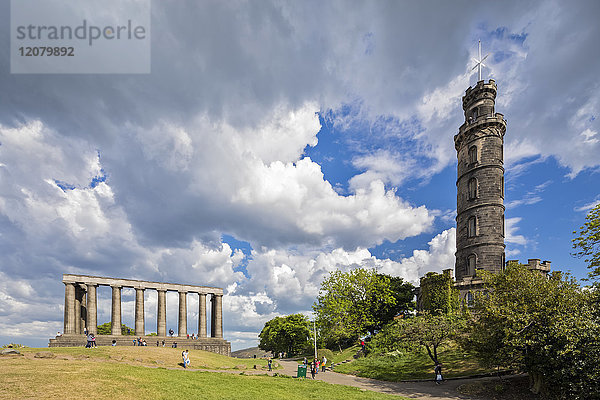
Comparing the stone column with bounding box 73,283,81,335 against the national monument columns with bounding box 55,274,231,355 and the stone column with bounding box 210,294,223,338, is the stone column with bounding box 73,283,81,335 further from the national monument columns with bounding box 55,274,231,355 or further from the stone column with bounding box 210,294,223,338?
the stone column with bounding box 210,294,223,338

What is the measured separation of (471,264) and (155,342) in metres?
53.5

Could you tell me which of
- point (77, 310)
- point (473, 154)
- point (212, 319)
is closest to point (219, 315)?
point (212, 319)

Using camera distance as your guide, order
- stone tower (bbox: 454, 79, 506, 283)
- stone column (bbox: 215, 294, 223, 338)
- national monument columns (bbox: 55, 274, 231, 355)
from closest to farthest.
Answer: stone tower (bbox: 454, 79, 506, 283)
national monument columns (bbox: 55, 274, 231, 355)
stone column (bbox: 215, 294, 223, 338)

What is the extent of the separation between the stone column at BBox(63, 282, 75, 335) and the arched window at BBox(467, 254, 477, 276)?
62.5 meters

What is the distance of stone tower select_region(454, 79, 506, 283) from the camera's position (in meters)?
50.2

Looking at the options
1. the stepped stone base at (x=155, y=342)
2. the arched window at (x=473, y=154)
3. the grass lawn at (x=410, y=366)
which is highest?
the arched window at (x=473, y=154)

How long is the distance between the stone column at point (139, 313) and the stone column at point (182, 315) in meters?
6.25

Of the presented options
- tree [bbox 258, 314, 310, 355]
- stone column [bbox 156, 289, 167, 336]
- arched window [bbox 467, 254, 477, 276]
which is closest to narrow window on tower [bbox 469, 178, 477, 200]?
arched window [bbox 467, 254, 477, 276]

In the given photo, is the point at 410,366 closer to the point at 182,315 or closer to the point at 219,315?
the point at 219,315

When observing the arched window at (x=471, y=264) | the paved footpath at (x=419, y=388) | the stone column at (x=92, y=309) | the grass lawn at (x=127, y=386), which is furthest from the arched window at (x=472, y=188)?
the stone column at (x=92, y=309)

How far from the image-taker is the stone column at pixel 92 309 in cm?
5394

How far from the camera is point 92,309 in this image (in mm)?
54438

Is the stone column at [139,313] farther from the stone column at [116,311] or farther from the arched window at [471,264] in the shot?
the arched window at [471,264]

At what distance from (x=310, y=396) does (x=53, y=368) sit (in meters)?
17.6
